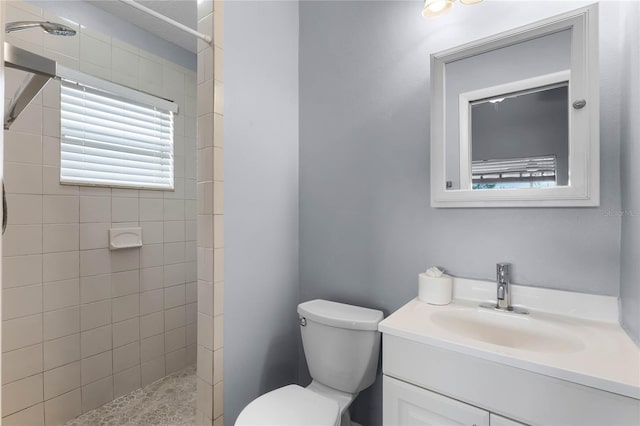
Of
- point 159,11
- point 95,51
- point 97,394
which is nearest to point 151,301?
point 97,394

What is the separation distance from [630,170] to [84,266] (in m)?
2.49

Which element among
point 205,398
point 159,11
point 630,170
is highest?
point 159,11

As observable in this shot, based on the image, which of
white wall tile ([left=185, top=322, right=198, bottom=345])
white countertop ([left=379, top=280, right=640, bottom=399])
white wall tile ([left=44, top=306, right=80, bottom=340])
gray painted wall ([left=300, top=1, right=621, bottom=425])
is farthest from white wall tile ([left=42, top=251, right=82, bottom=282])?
white countertop ([left=379, top=280, right=640, bottom=399])

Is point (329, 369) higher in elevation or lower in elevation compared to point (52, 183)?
lower

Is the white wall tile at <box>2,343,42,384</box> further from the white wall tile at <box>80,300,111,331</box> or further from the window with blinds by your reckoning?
the window with blinds

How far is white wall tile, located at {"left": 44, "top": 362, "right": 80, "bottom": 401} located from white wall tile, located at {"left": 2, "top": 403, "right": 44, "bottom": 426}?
6 centimetres

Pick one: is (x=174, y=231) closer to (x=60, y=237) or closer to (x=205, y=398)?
(x=60, y=237)

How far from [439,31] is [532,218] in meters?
0.86

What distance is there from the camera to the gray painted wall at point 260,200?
4.76 ft

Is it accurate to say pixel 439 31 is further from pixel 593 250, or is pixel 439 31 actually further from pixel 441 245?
pixel 593 250

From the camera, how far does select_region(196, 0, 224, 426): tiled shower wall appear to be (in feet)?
4.47

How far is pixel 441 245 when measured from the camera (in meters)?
1.37

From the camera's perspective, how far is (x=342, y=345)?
4.56ft

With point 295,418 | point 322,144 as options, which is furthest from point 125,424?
point 322,144
